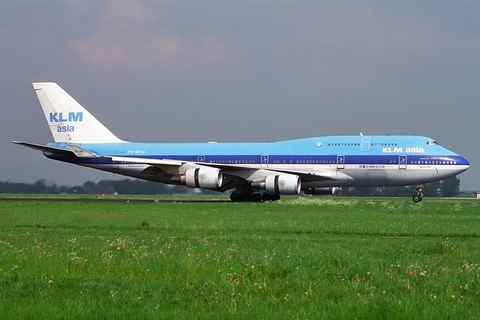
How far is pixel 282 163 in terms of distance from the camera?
138ft

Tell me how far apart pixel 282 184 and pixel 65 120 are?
19366 millimetres

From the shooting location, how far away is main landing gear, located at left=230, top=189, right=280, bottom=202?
Answer: 42.8 meters

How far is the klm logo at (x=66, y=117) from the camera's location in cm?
4828

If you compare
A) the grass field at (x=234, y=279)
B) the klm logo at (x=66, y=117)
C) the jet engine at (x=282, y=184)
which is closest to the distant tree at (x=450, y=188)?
the jet engine at (x=282, y=184)

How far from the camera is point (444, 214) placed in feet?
94.4

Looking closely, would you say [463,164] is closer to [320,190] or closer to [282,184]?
[320,190]

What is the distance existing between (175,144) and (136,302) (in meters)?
37.7

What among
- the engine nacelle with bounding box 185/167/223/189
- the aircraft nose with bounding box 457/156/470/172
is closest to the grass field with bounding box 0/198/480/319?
the engine nacelle with bounding box 185/167/223/189

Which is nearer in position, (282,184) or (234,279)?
(234,279)

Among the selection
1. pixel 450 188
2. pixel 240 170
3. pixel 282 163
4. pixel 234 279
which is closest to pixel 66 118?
pixel 240 170

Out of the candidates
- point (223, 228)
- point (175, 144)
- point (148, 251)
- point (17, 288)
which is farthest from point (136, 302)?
point (175, 144)

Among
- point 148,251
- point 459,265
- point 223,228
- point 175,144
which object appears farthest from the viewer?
point 175,144

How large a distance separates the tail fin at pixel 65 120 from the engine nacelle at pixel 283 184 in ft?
48.6

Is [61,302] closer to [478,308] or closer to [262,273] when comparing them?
[262,273]
